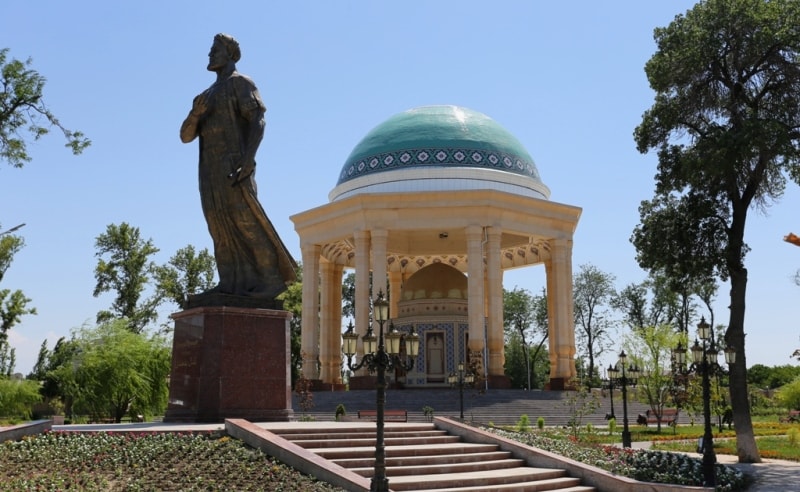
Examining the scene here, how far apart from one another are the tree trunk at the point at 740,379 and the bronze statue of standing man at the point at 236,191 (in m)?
12.2

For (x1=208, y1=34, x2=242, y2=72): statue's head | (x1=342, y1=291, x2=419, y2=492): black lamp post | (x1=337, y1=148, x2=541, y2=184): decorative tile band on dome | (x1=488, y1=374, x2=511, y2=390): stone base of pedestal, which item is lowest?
(x1=488, y1=374, x2=511, y2=390): stone base of pedestal

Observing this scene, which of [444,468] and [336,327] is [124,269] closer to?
[336,327]

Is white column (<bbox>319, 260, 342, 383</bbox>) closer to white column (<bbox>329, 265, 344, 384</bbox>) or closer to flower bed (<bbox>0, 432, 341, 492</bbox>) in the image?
white column (<bbox>329, 265, 344, 384</bbox>)

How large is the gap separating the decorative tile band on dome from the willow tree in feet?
52.3

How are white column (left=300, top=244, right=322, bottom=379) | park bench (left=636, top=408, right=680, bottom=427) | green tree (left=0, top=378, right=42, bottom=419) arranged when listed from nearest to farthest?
park bench (left=636, top=408, right=680, bottom=427), white column (left=300, top=244, right=322, bottom=379), green tree (left=0, top=378, right=42, bottom=419)

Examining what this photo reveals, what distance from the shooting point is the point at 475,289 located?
119 feet

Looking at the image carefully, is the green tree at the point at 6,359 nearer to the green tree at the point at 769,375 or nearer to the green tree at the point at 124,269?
the green tree at the point at 124,269

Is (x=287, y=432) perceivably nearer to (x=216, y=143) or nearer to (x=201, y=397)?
(x=201, y=397)

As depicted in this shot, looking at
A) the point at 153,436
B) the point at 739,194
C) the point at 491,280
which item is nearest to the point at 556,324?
the point at 491,280

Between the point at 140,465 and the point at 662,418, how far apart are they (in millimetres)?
28757

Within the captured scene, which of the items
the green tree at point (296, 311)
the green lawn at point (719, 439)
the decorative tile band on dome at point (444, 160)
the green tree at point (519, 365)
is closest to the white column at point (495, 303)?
the decorative tile band on dome at point (444, 160)

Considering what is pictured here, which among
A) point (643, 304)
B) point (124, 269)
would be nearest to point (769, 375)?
point (643, 304)

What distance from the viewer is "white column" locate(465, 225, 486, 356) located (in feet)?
117

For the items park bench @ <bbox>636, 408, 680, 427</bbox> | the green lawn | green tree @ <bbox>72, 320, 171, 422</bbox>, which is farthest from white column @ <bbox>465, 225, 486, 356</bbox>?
green tree @ <bbox>72, 320, 171, 422</bbox>
